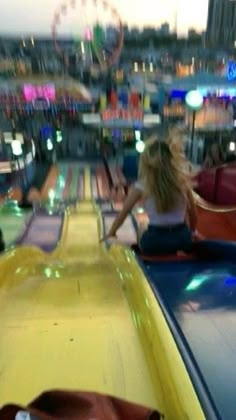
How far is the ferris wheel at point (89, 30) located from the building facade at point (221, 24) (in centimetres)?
178

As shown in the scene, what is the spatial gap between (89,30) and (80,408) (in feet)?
33.3

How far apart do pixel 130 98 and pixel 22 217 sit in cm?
598

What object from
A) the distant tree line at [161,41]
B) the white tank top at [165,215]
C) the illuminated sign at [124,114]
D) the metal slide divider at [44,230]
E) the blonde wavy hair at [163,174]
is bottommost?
the metal slide divider at [44,230]

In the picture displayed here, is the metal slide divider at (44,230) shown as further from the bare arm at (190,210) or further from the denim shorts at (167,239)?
the denim shorts at (167,239)

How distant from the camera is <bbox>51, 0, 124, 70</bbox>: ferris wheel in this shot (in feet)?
33.5

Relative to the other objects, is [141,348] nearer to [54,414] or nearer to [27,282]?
[54,414]

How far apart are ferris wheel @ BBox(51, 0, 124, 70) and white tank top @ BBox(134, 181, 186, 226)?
7717mm

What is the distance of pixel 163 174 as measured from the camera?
3.35 metres

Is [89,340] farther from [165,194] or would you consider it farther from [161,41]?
[161,41]

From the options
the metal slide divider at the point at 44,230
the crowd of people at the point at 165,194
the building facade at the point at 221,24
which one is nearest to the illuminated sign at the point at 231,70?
the building facade at the point at 221,24

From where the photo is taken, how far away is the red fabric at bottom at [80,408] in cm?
120

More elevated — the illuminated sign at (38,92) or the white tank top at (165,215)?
the white tank top at (165,215)

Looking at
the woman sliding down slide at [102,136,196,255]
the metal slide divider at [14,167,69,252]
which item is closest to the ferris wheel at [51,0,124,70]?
the metal slide divider at [14,167,69,252]

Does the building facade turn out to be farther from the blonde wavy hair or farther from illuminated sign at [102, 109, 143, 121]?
the blonde wavy hair
